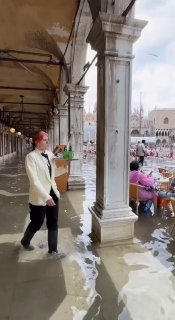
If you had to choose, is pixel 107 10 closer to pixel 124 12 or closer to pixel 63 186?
pixel 124 12

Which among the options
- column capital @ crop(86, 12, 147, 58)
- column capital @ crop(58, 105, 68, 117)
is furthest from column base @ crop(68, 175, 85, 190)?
column capital @ crop(86, 12, 147, 58)

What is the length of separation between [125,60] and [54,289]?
3.20 meters

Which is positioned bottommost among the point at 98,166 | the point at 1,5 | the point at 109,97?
the point at 98,166

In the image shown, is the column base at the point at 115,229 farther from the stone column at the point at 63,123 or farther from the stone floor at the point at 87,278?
the stone column at the point at 63,123

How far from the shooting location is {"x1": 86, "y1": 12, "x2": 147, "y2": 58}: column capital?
3736 millimetres

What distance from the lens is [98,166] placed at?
14.4 ft

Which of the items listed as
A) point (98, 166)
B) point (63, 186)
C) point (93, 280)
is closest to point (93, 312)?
point (93, 280)

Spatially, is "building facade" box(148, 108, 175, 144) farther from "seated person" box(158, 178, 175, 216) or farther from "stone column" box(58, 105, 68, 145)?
"seated person" box(158, 178, 175, 216)

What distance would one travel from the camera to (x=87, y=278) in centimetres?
300

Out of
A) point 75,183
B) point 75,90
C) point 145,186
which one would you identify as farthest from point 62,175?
point 145,186

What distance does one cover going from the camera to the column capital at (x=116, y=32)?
147 inches

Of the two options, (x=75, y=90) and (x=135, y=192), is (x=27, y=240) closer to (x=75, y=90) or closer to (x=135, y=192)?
(x=135, y=192)

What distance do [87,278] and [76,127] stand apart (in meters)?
5.86

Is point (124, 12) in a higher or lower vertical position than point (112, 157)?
higher
